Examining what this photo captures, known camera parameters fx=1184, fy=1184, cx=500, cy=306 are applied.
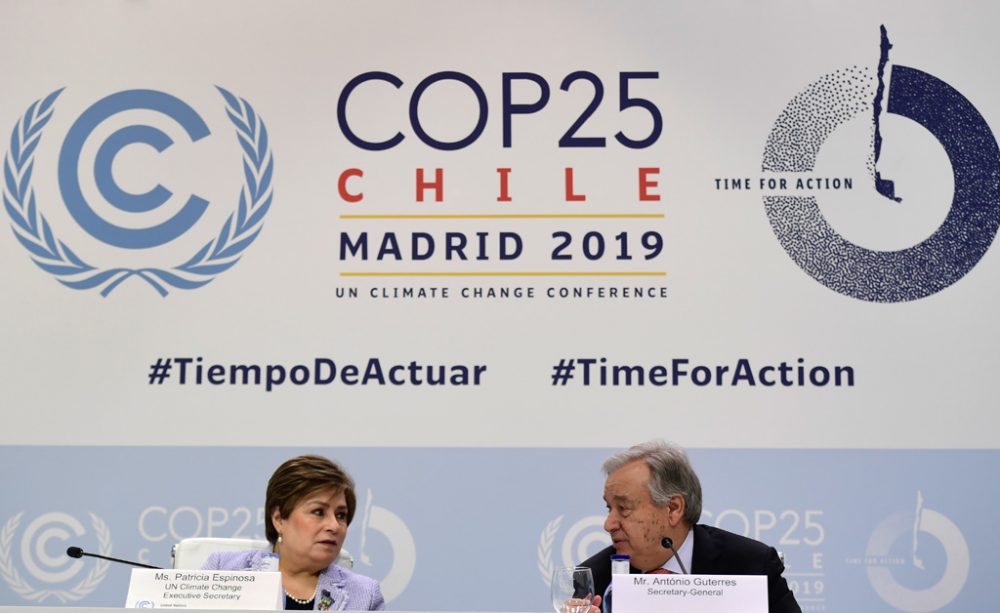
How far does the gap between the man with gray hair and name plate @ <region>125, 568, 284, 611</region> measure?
993mm

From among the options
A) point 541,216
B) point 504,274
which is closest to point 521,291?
point 504,274

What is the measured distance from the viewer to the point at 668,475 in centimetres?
323

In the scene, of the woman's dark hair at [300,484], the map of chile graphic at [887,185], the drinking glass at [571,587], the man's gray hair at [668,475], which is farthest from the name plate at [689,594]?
the map of chile graphic at [887,185]

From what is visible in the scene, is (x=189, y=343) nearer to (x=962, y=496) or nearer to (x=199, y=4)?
(x=199, y=4)

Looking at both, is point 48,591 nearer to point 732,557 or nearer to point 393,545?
point 393,545

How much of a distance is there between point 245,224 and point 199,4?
90 centimetres

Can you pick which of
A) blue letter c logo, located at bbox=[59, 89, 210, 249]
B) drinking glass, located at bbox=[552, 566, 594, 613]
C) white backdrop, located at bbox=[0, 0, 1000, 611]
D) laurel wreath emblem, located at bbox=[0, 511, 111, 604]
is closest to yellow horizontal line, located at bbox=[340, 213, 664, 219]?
white backdrop, located at bbox=[0, 0, 1000, 611]

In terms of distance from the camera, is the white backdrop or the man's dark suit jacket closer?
the man's dark suit jacket

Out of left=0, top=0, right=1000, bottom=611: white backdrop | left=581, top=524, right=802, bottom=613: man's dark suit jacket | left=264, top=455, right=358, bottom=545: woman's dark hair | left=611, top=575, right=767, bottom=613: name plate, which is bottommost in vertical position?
left=611, top=575, right=767, bottom=613: name plate

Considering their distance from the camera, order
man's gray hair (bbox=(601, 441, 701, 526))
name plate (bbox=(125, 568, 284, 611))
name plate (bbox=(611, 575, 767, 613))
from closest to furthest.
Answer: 1. name plate (bbox=(611, 575, 767, 613))
2. name plate (bbox=(125, 568, 284, 611))
3. man's gray hair (bbox=(601, 441, 701, 526))

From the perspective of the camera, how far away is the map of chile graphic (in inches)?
172

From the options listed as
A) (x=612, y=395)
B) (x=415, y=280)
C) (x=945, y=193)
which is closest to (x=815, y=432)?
(x=612, y=395)

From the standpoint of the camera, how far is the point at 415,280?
4.45m

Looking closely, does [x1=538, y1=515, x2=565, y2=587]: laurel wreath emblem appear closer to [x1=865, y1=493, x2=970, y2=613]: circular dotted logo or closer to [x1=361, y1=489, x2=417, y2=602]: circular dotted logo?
[x1=361, y1=489, x2=417, y2=602]: circular dotted logo
